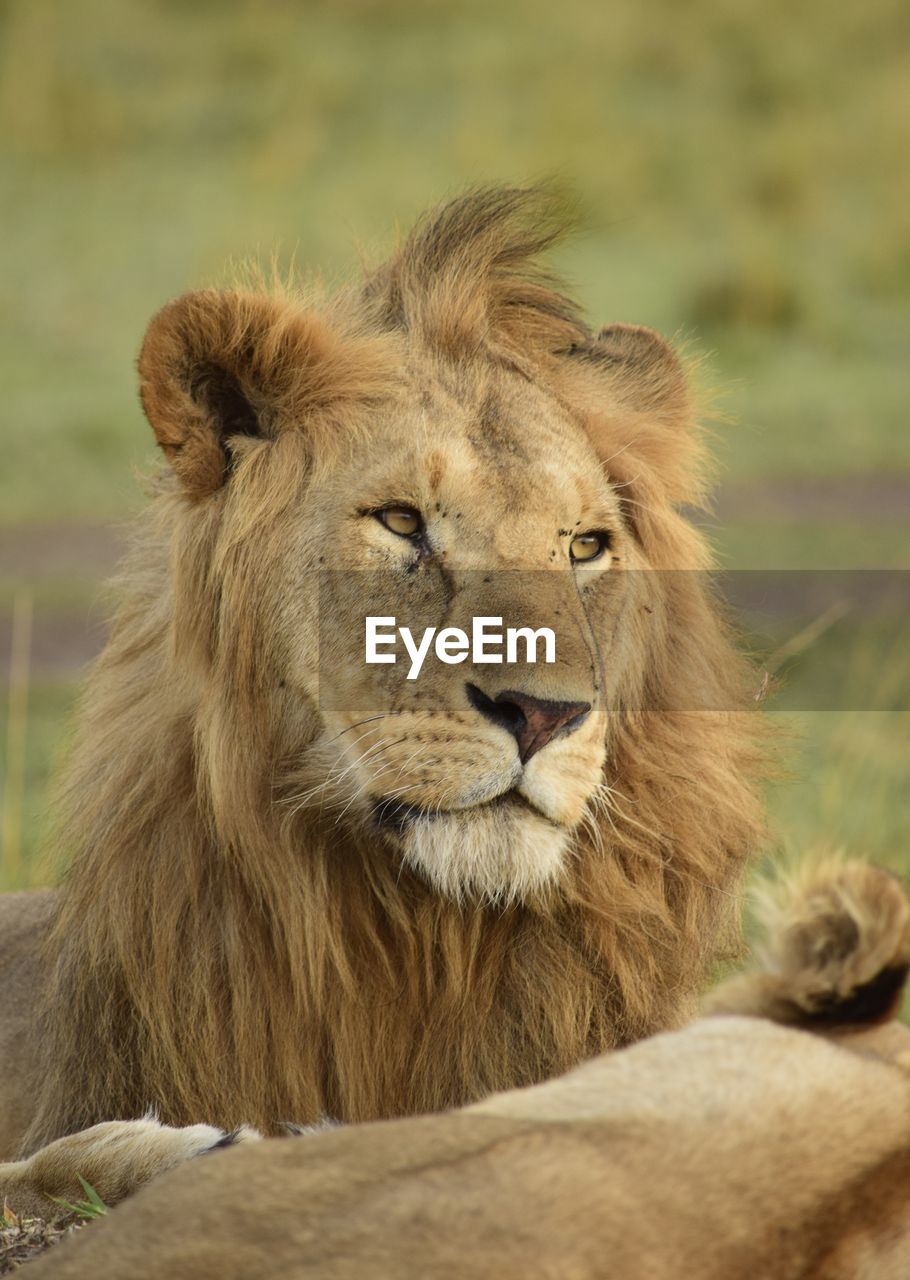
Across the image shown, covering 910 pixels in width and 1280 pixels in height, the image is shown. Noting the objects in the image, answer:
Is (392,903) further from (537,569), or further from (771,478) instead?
(771,478)

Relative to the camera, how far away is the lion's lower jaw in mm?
2953

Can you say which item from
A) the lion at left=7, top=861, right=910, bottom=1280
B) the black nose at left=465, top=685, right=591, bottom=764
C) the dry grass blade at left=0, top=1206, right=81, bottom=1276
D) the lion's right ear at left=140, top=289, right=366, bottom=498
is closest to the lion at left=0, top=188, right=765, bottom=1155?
the lion's right ear at left=140, top=289, right=366, bottom=498

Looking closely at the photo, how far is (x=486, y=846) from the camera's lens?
2.96m

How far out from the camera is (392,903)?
10.6 ft

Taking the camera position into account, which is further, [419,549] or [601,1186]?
[419,549]

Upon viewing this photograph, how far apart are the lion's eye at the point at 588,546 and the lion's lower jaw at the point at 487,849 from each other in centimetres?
49

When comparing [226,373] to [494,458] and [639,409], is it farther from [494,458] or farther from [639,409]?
[639,409]

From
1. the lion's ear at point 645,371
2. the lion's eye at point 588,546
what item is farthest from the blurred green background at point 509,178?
the lion's eye at point 588,546

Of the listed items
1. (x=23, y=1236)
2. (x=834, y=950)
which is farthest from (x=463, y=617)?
(x=23, y=1236)

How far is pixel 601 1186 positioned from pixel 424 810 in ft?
3.62

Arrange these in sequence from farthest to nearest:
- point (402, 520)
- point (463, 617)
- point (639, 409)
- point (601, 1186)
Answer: point (639, 409) → point (402, 520) → point (463, 617) → point (601, 1186)

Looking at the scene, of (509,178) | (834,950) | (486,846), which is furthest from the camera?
(509,178)

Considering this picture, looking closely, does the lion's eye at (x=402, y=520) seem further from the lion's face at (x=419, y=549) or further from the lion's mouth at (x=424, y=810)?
the lion's mouth at (x=424, y=810)

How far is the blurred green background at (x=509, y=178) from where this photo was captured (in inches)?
386
